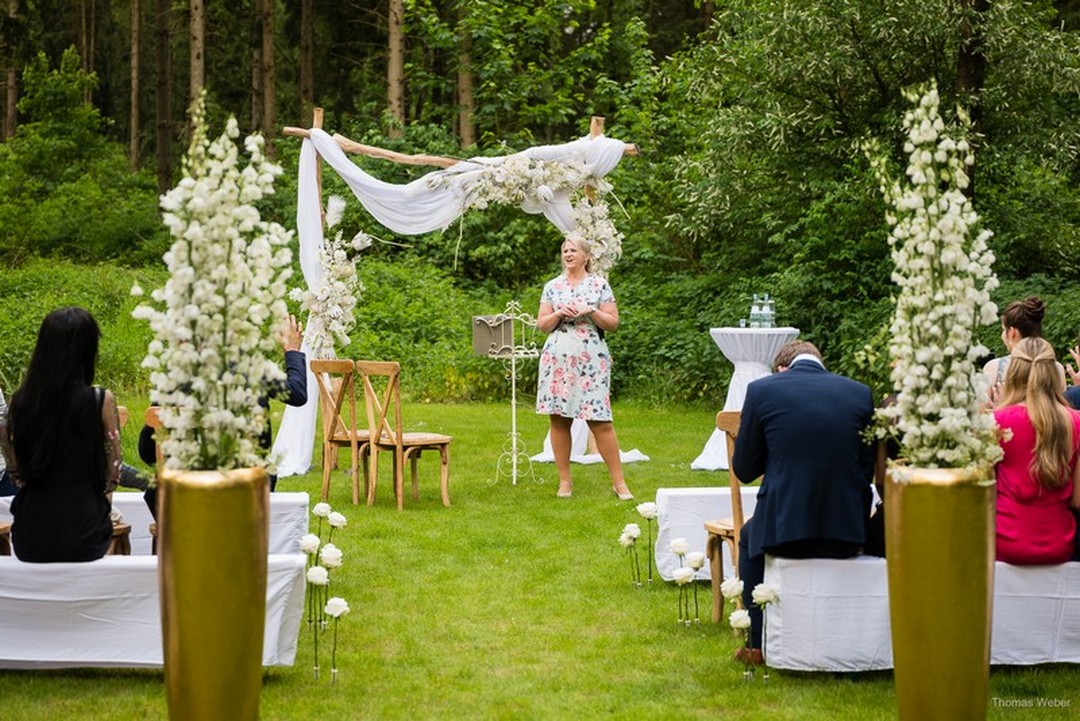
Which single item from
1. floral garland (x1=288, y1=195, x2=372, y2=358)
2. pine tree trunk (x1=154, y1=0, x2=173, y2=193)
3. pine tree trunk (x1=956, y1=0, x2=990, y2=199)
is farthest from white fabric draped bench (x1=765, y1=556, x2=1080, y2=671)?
pine tree trunk (x1=154, y1=0, x2=173, y2=193)

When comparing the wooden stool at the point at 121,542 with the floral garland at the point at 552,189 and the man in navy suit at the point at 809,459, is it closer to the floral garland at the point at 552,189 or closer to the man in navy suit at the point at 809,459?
the man in navy suit at the point at 809,459

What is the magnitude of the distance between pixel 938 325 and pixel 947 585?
763 millimetres

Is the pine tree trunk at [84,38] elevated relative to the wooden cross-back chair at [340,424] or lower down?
elevated

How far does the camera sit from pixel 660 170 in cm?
2044

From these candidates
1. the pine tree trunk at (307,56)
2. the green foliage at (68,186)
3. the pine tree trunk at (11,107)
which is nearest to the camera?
the green foliage at (68,186)

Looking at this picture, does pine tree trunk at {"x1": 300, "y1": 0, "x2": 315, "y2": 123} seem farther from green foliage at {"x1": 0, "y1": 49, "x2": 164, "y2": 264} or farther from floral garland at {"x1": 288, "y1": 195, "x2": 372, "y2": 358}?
floral garland at {"x1": 288, "y1": 195, "x2": 372, "y2": 358}

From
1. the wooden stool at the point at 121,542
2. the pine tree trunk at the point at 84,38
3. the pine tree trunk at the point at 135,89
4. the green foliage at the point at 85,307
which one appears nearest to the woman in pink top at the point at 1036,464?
the wooden stool at the point at 121,542

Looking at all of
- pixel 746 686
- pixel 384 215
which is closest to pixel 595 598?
pixel 746 686

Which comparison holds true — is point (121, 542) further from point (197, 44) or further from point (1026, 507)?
point (197, 44)

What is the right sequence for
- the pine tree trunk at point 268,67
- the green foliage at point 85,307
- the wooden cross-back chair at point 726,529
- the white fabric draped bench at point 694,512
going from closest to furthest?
1. the wooden cross-back chair at point 726,529
2. the white fabric draped bench at point 694,512
3. the green foliage at point 85,307
4. the pine tree trunk at point 268,67

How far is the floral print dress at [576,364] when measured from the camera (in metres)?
9.80

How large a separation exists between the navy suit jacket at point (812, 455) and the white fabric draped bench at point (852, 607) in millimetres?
148

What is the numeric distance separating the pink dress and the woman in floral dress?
4430 mm

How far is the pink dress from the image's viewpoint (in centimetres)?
539
